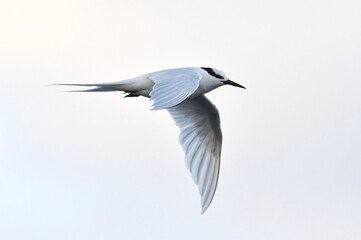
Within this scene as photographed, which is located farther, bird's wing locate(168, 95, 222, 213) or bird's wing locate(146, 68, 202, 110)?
bird's wing locate(168, 95, 222, 213)

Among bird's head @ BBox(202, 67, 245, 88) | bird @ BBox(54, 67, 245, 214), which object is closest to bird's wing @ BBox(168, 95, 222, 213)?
bird @ BBox(54, 67, 245, 214)

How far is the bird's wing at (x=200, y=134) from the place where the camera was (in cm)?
1434

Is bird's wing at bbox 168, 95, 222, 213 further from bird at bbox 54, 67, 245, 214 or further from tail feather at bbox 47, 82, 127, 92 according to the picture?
tail feather at bbox 47, 82, 127, 92

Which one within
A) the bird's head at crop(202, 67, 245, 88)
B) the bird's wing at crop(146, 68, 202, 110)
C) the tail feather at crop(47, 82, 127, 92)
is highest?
the tail feather at crop(47, 82, 127, 92)

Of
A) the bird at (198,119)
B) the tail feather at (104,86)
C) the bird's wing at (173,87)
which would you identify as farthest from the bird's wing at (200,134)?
the bird's wing at (173,87)

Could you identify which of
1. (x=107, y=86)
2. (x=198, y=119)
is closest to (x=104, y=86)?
(x=107, y=86)

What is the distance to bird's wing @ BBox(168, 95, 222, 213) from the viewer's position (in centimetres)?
1434

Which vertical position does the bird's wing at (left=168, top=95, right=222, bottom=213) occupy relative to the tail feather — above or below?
below

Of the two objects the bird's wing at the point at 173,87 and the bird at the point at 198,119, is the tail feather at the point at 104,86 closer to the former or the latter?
the bird at the point at 198,119

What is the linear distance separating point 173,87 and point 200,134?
3604 mm

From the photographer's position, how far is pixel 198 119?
48.1 feet

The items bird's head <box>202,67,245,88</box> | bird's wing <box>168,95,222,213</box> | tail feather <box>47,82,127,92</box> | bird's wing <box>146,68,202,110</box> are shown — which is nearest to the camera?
bird's wing <box>146,68,202,110</box>

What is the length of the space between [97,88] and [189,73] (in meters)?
1.71

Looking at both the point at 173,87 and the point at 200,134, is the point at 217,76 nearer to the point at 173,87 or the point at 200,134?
the point at 200,134
